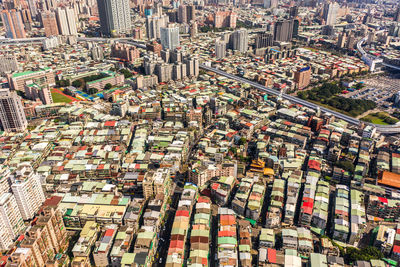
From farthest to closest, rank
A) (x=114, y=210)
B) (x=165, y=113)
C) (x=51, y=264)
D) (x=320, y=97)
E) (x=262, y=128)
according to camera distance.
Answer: (x=320, y=97) < (x=165, y=113) < (x=262, y=128) < (x=114, y=210) < (x=51, y=264)

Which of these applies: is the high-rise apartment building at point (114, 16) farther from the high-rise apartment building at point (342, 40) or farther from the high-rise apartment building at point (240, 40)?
the high-rise apartment building at point (342, 40)

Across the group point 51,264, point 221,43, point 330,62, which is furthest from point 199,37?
point 51,264

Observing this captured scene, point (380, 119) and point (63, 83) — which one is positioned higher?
point (63, 83)

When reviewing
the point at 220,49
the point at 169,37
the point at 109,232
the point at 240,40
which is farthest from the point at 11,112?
the point at 240,40

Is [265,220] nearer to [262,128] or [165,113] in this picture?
[262,128]

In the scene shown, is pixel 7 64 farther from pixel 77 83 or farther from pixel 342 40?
pixel 342 40

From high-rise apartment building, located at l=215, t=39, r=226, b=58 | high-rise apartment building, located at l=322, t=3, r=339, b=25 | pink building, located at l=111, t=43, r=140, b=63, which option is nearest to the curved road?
high-rise apartment building, located at l=215, t=39, r=226, b=58

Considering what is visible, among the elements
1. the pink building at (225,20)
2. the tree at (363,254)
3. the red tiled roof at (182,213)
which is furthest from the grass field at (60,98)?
the pink building at (225,20)
